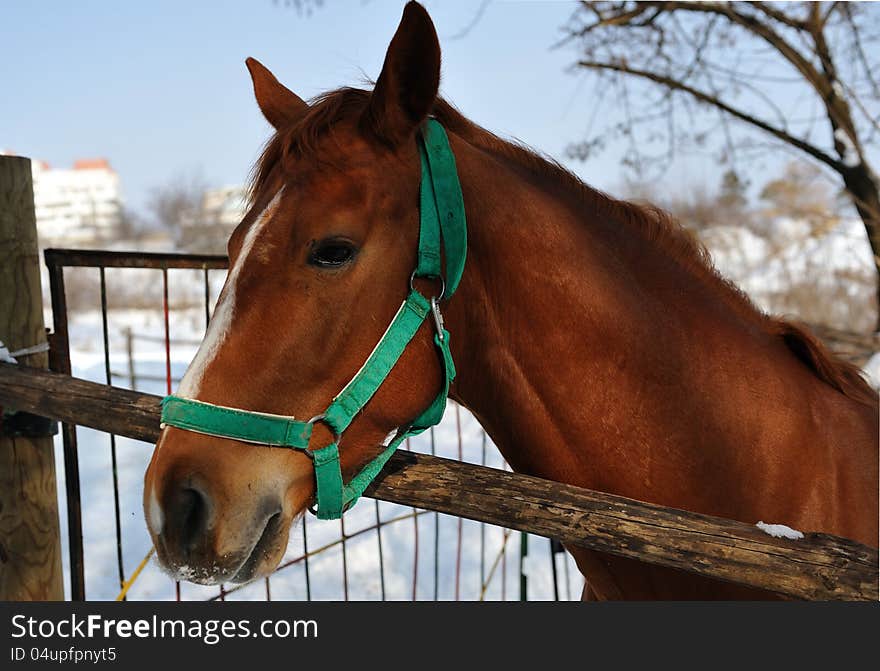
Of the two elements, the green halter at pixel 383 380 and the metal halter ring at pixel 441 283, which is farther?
Answer: the metal halter ring at pixel 441 283

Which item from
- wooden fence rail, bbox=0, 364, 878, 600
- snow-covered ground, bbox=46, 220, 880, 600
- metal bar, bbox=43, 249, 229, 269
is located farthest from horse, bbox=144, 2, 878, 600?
snow-covered ground, bbox=46, 220, 880, 600

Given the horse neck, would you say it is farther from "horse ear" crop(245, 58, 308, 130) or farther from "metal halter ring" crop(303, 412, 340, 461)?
"horse ear" crop(245, 58, 308, 130)

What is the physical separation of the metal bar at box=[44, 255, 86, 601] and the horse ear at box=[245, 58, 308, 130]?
109 centimetres

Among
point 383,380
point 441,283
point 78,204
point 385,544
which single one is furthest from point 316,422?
point 78,204

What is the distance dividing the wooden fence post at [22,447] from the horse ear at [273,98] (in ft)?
3.31

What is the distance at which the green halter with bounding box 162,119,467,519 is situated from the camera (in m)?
1.21

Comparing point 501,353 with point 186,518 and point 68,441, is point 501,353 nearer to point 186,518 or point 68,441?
point 186,518

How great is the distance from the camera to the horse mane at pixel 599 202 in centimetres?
144

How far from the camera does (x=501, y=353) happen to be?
148 centimetres

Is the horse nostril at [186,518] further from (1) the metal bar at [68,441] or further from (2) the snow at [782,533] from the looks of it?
(1) the metal bar at [68,441]

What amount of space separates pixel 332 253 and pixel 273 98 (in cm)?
72

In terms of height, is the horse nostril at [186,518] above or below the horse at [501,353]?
below

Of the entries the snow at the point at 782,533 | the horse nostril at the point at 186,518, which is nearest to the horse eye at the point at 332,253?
the horse nostril at the point at 186,518

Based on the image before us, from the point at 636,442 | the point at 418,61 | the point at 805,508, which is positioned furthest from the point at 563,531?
the point at 418,61
